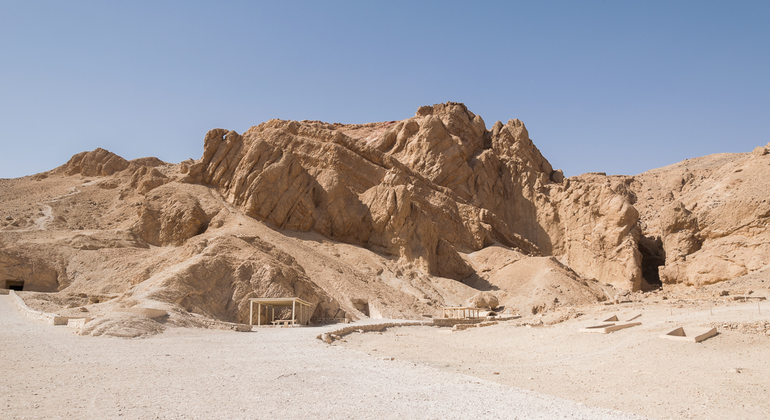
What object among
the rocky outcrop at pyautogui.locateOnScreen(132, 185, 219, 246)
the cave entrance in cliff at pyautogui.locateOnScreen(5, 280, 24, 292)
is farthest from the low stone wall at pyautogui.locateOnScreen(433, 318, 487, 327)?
the cave entrance in cliff at pyautogui.locateOnScreen(5, 280, 24, 292)

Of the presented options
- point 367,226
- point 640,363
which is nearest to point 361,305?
point 367,226

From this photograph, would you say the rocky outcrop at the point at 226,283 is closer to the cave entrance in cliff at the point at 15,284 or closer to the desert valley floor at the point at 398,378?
the desert valley floor at the point at 398,378

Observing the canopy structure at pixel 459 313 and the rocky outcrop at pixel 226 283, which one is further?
the canopy structure at pixel 459 313

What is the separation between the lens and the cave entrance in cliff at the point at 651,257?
56366 mm

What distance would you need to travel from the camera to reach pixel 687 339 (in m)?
12.3

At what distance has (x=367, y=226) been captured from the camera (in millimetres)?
54125

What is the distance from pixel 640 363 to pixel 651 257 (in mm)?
52873

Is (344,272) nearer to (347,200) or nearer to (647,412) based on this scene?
(347,200)

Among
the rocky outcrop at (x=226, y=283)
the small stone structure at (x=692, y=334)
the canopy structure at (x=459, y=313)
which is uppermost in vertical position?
the rocky outcrop at (x=226, y=283)

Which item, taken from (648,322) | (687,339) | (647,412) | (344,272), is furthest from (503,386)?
(344,272)

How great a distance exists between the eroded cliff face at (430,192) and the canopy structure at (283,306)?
2052 cm

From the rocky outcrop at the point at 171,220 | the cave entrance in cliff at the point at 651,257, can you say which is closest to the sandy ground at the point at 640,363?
the rocky outcrop at the point at 171,220

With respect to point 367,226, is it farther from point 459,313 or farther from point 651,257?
point 651,257

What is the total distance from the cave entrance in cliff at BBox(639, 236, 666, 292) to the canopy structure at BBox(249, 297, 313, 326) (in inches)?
1660
